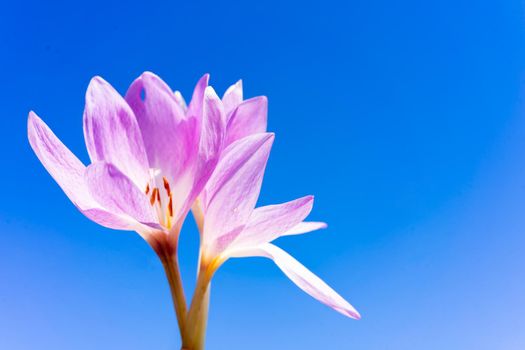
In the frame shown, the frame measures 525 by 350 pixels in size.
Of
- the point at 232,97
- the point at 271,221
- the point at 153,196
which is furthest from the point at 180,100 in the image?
the point at 271,221

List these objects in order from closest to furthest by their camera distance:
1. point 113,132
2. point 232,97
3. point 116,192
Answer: point 116,192, point 113,132, point 232,97

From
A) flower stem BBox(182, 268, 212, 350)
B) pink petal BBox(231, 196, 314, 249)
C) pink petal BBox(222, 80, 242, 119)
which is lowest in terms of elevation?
flower stem BBox(182, 268, 212, 350)

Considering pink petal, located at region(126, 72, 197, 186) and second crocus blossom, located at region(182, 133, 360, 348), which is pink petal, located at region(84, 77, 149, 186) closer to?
pink petal, located at region(126, 72, 197, 186)

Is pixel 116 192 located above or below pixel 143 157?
below

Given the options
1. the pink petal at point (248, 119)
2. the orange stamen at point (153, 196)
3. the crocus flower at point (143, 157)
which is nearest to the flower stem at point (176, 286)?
the crocus flower at point (143, 157)

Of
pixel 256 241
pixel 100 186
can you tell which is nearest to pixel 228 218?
pixel 256 241

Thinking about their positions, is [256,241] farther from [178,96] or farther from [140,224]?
[178,96]

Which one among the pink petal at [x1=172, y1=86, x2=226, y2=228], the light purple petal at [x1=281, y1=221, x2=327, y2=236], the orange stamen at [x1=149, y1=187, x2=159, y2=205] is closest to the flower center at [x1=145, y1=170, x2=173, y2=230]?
the orange stamen at [x1=149, y1=187, x2=159, y2=205]

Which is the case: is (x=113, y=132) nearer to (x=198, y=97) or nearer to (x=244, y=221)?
(x=198, y=97)

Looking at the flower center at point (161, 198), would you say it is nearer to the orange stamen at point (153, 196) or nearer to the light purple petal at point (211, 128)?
the orange stamen at point (153, 196)
